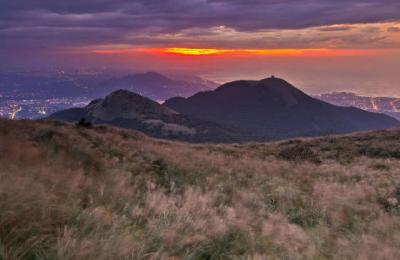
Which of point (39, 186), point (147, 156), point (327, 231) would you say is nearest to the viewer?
point (39, 186)

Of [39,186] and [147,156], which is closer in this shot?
[39,186]

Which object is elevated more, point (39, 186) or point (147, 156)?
point (39, 186)

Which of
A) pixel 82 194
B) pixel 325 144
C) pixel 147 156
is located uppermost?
pixel 82 194

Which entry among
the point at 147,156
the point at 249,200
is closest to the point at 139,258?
the point at 249,200

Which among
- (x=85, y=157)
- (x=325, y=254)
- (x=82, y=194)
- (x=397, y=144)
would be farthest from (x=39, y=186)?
(x=397, y=144)

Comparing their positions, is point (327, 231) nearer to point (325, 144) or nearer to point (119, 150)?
point (119, 150)

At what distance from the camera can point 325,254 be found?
6.93 metres

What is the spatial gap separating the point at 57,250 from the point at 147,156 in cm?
1097

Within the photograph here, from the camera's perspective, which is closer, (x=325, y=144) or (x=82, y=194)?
(x=82, y=194)

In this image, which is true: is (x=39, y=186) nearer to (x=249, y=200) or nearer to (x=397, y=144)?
(x=249, y=200)

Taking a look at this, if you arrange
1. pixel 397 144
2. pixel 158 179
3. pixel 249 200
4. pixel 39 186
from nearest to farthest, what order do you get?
pixel 39 186
pixel 249 200
pixel 158 179
pixel 397 144

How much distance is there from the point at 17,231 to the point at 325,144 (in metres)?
31.0

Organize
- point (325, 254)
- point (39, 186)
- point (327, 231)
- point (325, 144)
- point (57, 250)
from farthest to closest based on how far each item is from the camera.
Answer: point (325, 144)
point (327, 231)
point (325, 254)
point (39, 186)
point (57, 250)

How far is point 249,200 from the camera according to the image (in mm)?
10445
